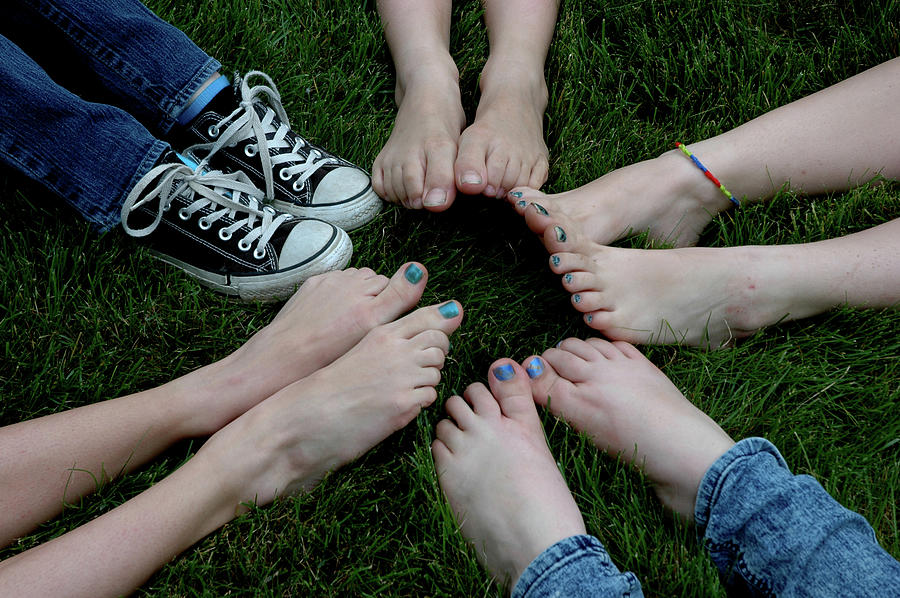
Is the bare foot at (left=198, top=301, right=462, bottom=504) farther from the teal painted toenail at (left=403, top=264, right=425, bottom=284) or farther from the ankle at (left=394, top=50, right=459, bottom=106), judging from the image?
the ankle at (left=394, top=50, right=459, bottom=106)

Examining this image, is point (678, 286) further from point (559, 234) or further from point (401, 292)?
point (401, 292)

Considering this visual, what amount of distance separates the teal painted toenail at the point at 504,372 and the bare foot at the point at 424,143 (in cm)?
40

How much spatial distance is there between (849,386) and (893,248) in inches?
12.0

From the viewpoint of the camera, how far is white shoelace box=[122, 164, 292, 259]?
1576 mm

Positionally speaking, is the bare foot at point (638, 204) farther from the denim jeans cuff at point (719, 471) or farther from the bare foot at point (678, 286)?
the denim jeans cuff at point (719, 471)

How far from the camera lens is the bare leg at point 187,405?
129 cm

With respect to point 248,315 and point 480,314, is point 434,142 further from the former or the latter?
point 248,315

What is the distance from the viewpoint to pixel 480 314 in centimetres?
166

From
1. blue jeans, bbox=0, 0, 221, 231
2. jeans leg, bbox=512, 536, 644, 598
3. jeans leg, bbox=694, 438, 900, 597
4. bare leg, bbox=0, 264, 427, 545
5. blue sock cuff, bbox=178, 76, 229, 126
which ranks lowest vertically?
jeans leg, bbox=694, 438, 900, 597

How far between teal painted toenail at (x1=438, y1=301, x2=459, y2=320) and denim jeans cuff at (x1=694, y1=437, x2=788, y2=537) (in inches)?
22.9

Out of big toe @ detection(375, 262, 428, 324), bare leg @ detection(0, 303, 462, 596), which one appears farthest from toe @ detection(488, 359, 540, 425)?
big toe @ detection(375, 262, 428, 324)

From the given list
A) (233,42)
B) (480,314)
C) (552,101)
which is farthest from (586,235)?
(233,42)

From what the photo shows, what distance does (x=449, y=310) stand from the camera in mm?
1533

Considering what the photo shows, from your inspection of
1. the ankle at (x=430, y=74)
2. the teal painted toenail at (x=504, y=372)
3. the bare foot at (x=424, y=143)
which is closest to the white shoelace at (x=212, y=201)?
the bare foot at (x=424, y=143)
